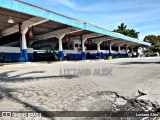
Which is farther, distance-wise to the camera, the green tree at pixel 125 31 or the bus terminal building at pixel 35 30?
the green tree at pixel 125 31

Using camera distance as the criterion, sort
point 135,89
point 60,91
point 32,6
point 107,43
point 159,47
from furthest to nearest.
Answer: point 159,47
point 107,43
point 32,6
point 135,89
point 60,91

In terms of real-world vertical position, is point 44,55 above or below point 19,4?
below

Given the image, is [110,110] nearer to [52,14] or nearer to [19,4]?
[19,4]

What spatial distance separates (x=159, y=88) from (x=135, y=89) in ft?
2.65

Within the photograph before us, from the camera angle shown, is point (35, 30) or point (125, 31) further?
point (125, 31)

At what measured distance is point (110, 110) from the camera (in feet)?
17.3

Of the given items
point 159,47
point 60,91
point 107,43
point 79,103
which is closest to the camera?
point 79,103

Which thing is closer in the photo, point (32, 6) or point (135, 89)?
point (135, 89)

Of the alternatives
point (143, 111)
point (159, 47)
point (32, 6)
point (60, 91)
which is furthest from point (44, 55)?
point (159, 47)

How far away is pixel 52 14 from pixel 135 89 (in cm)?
2034

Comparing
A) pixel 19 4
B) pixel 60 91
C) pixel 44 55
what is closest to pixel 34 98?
pixel 60 91

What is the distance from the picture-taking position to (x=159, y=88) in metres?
7.39

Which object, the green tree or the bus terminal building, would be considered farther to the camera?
the green tree

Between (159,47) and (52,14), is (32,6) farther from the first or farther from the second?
(159,47)
